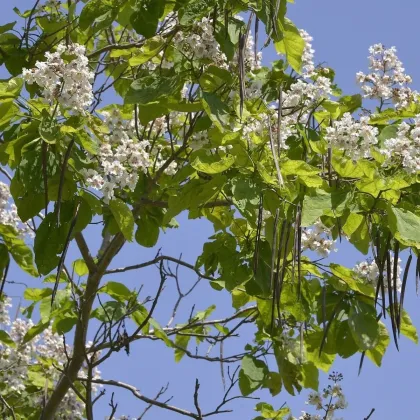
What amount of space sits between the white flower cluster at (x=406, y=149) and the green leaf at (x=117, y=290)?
1.31 meters

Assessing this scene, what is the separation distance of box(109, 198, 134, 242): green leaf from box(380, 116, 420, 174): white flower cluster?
724mm

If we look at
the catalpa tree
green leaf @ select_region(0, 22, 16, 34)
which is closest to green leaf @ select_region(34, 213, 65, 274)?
the catalpa tree

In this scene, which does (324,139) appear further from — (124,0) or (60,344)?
(60,344)

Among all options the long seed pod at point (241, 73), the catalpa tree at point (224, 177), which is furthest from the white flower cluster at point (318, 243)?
the long seed pod at point (241, 73)

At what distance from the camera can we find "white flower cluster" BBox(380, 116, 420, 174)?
214 centimetres

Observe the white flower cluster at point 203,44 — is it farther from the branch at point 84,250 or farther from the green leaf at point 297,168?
the branch at point 84,250

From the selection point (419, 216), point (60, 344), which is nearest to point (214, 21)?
point (419, 216)

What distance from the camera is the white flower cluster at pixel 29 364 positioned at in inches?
142

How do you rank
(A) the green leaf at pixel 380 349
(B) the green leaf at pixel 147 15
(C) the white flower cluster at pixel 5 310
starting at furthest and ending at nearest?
(C) the white flower cluster at pixel 5 310, (A) the green leaf at pixel 380 349, (B) the green leaf at pixel 147 15

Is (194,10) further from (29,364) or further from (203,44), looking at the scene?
(29,364)

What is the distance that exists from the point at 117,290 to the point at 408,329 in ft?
3.55

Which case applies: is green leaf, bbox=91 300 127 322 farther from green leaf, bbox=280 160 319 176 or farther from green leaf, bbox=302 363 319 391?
green leaf, bbox=280 160 319 176

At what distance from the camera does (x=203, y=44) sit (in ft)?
8.23

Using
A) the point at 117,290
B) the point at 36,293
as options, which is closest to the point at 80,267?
the point at 36,293
